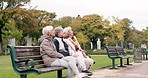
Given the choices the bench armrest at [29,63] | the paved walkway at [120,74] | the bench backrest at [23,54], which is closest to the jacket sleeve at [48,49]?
the bench backrest at [23,54]

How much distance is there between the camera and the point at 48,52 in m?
7.90

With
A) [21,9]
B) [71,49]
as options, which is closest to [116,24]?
[21,9]

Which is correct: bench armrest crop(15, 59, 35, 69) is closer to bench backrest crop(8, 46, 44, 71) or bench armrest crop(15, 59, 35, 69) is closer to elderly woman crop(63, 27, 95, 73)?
bench backrest crop(8, 46, 44, 71)

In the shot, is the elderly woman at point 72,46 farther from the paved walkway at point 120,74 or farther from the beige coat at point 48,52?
the paved walkway at point 120,74

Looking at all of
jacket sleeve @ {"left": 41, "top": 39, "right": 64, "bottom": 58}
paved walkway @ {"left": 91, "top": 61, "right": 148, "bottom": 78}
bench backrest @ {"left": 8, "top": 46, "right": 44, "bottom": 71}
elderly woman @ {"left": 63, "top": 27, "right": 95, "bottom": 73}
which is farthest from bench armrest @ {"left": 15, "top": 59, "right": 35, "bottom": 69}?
paved walkway @ {"left": 91, "top": 61, "right": 148, "bottom": 78}

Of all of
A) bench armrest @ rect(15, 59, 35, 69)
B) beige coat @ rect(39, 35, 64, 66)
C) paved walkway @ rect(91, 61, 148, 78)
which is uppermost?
beige coat @ rect(39, 35, 64, 66)

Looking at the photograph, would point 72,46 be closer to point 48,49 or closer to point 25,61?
point 48,49

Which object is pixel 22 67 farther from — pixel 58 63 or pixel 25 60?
pixel 58 63

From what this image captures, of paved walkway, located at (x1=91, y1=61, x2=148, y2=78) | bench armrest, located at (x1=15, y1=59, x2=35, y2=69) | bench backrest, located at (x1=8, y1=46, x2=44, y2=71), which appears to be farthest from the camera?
paved walkway, located at (x1=91, y1=61, x2=148, y2=78)

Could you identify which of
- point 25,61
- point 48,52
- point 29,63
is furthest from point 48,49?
point 25,61

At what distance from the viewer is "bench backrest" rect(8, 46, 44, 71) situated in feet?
22.6

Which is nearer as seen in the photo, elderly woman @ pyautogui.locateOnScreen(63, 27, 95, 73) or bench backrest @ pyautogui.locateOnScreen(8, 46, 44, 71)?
bench backrest @ pyautogui.locateOnScreen(8, 46, 44, 71)

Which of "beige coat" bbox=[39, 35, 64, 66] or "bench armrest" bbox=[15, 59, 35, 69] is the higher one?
"beige coat" bbox=[39, 35, 64, 66]

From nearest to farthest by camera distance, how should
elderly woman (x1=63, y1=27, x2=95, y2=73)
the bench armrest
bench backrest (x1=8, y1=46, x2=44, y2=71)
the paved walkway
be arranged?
1. the bench armrest
2. bench backrest (x1=8, y1=46, x2=44, y2=71)
3. elderly woman (x1=63, y1=27, x2=95, y2=73)
4. the paved walkway
